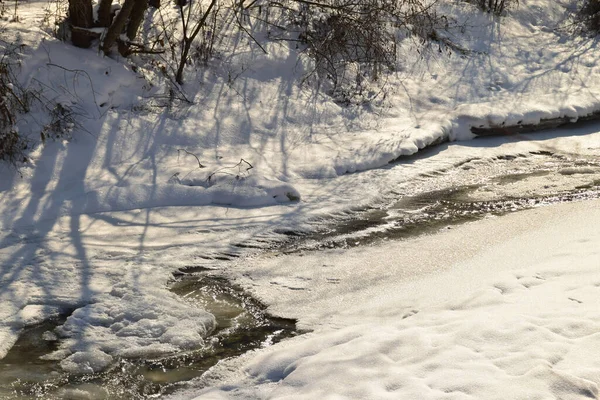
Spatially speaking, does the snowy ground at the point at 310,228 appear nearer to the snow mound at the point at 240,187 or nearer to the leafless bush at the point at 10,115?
the snow mound at the point at 240,187

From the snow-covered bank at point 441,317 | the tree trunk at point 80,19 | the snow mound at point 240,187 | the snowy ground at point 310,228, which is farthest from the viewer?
the tree trunk at point 80,19

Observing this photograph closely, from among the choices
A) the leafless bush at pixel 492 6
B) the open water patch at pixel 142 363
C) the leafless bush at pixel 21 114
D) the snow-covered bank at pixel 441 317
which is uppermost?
the leafless bush at pixel 492 6

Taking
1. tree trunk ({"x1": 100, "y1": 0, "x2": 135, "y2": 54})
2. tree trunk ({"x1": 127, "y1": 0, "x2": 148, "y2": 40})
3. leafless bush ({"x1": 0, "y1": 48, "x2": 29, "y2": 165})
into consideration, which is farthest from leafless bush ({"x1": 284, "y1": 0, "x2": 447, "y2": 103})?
leafless bush ({"x1": 0, "y1": 48, "x2": 29, "y2": 165})

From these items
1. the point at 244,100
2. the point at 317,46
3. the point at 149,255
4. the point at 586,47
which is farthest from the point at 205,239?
the point at 586,47

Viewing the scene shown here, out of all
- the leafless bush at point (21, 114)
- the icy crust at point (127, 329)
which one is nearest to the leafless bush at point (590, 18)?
the leafless bush at point (21, 114)

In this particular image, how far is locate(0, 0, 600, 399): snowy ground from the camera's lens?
158 inches

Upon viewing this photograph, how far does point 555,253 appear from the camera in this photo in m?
5.56

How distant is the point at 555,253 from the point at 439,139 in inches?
117

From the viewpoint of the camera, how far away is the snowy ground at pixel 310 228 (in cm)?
401

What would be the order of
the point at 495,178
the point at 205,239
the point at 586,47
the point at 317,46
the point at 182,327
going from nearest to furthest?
the point at 182,327 < the point at 205,239 < the point at 495,178 < the point at 317,46 < the point at 586,47

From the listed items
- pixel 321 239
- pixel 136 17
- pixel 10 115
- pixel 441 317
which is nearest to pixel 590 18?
pixel 136 17

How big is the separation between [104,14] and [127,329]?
15.0 ft

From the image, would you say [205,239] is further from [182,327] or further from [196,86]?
[196,86]

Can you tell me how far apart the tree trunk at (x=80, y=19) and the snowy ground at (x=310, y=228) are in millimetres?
229
